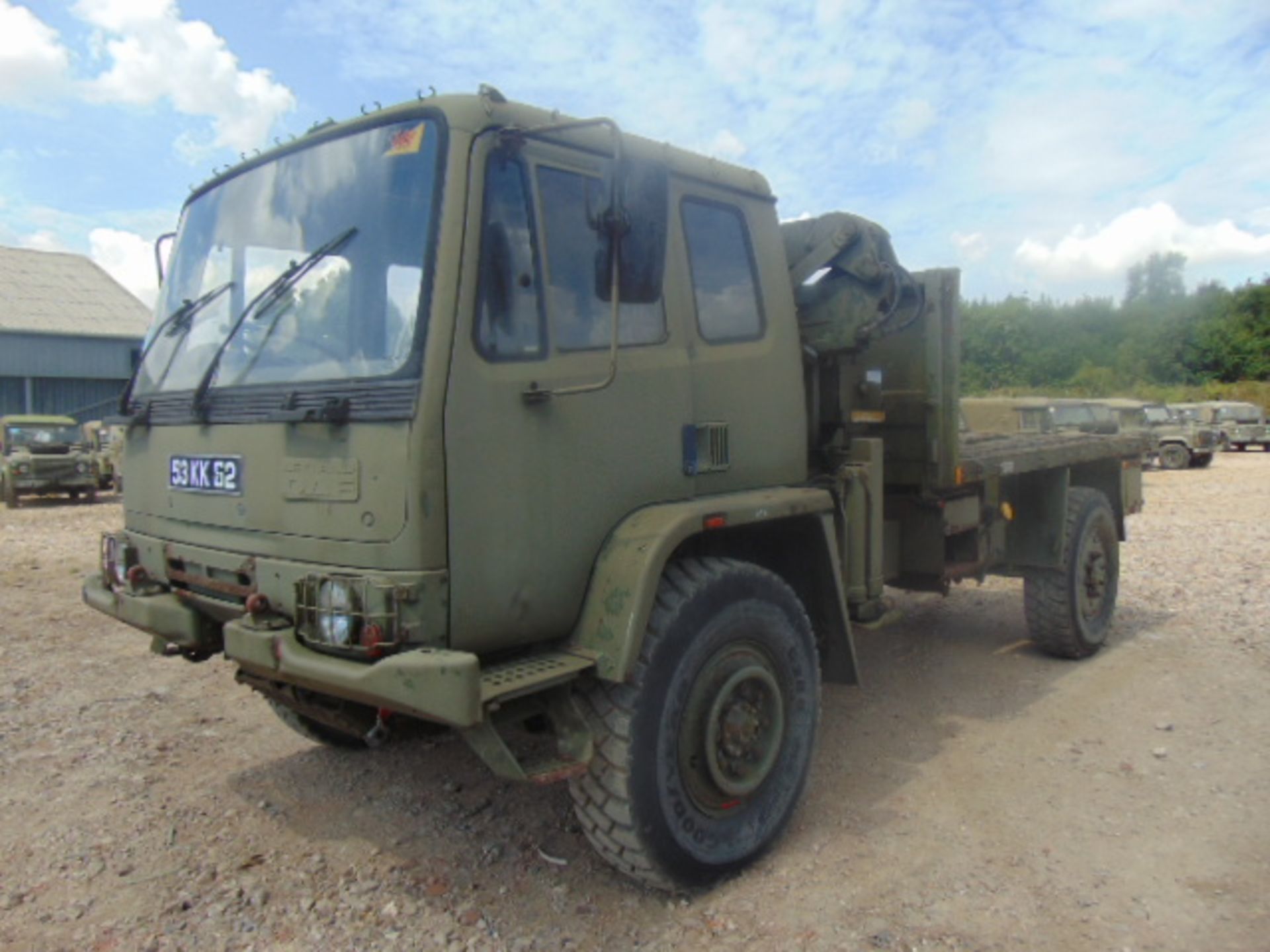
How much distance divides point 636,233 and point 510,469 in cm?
83

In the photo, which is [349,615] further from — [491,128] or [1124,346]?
[1124,346]

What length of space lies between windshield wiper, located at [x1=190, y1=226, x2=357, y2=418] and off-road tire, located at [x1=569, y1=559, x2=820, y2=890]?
158 cm

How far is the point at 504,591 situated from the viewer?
3045 millimetres

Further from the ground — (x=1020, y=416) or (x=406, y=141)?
(x=406, y=141)

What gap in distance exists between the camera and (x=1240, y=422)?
103 feet

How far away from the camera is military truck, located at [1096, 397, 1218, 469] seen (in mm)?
25109

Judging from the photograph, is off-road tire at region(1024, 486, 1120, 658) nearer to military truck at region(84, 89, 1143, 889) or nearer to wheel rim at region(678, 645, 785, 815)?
military truck at region(84, 89, 1143, 889)

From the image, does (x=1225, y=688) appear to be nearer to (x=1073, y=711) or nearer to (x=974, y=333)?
(x=1073, y=711)

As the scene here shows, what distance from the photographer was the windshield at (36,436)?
19812mm

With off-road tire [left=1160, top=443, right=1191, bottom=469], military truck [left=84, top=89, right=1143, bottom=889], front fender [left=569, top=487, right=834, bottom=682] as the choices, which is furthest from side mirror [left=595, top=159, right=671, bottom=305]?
off-road tire [left=1160, top=443, right=1191, bottom=469]

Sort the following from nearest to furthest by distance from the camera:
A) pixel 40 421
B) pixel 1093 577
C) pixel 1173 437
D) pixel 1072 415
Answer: pixel 1093 577
pixel 1072 415
pixel 40 421
pixel 1173 437

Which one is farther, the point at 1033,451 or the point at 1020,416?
the point at 1020,416

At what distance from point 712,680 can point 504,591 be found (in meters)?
0.90

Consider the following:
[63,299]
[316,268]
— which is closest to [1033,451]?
[316,268]
